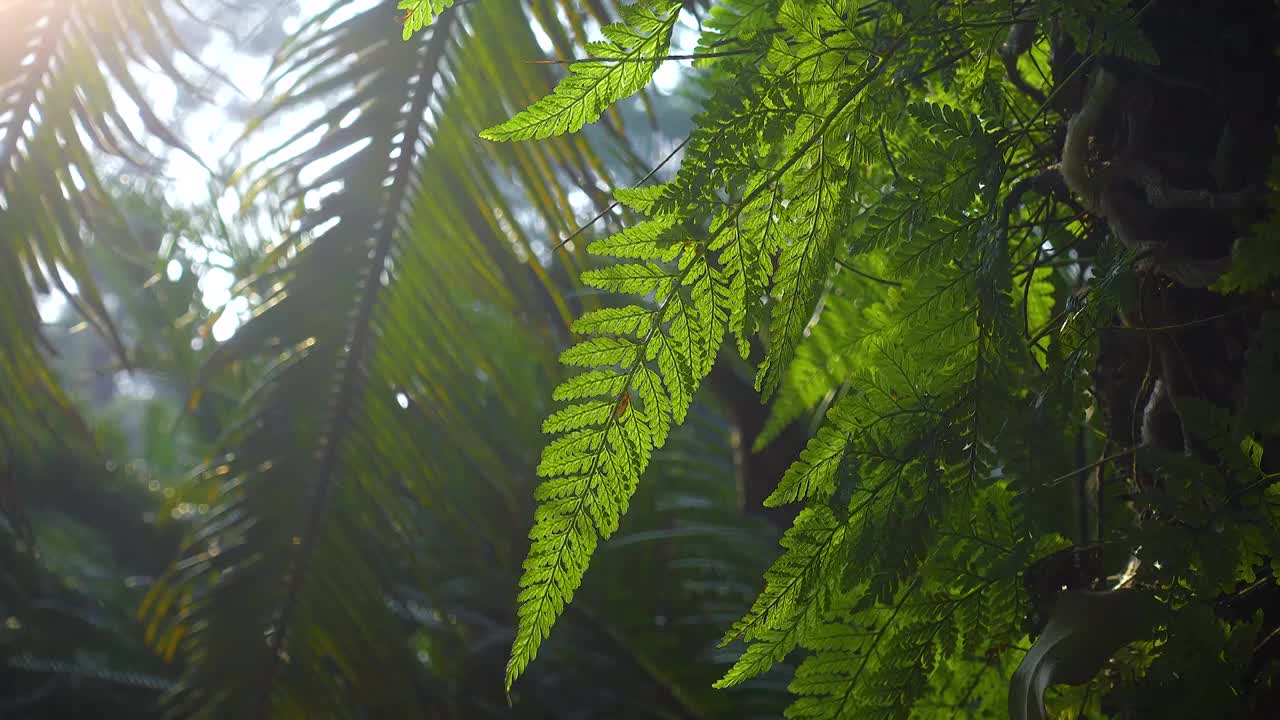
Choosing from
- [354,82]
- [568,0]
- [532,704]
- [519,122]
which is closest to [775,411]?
[519,122]

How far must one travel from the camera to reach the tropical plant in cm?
42

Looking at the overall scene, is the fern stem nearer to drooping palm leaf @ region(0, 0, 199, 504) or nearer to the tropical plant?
drooping palm leaf @ region(0, 0, 199, 504)

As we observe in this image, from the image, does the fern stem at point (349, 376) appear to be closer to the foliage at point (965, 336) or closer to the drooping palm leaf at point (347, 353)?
the drooping palm leaf at point (347, 353)

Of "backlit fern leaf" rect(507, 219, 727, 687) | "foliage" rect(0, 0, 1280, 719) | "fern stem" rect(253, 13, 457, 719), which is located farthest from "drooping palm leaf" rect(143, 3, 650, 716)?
"backlit fern leaf" rect(507, 219, 727, 687)

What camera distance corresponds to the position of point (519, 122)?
1.39 feet

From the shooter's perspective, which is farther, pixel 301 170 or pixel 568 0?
pixel 301 170

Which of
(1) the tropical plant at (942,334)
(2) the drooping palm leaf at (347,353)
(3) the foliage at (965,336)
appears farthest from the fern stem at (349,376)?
(1) the tropical plant at (942,334)

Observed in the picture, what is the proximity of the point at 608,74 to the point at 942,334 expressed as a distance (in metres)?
0.20

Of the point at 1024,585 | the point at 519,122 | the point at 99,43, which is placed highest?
the point at 99,43

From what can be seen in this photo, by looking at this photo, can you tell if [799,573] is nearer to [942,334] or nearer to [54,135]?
[942,334]

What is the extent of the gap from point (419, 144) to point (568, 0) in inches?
11.7

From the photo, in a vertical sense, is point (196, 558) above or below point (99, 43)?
below

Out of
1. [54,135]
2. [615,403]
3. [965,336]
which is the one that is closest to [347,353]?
[54,135]

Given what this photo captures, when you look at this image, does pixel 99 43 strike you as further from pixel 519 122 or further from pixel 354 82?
pixel 519 122
